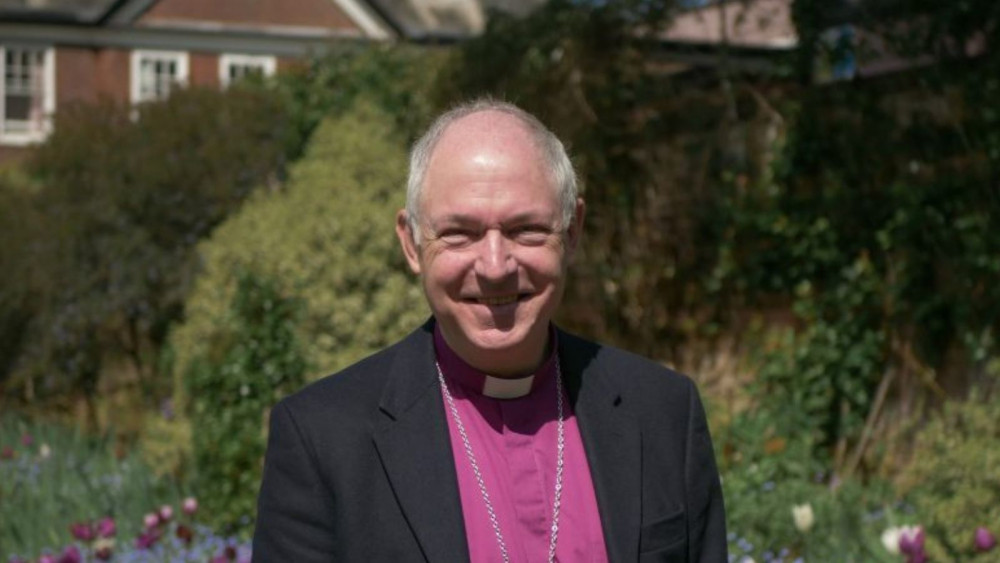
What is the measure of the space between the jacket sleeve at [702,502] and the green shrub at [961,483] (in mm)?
2600

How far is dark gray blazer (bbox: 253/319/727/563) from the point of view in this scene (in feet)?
7.69

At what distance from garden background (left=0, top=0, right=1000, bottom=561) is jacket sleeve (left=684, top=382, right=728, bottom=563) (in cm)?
225

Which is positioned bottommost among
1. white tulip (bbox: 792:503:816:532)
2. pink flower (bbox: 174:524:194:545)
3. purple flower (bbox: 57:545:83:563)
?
pink flower (bbox: 174:524:194:545)

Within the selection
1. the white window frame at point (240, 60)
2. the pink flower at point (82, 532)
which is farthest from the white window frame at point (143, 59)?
the pink flower at point (82, 532)

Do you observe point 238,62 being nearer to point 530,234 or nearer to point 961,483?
point 961,483

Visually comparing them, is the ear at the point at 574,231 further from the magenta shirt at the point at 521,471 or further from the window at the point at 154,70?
the window at the point at 154,70

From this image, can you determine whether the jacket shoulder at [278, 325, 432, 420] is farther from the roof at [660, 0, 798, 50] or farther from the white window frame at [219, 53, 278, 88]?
the white window frame at [219, 53, 278, 88]

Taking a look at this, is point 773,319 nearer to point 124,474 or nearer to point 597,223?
point 597,223

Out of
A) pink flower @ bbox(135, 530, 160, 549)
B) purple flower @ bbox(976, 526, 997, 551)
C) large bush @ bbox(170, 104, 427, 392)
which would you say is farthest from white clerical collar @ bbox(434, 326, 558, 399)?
large bush @ bbox(170, 104, 427, 392)

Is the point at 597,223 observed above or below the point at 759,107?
below

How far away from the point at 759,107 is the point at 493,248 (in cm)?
635

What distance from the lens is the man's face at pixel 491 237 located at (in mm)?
2342

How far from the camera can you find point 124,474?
24.9ft

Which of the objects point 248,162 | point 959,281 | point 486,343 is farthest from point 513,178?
point 248,162
